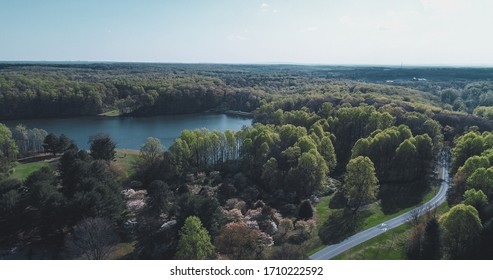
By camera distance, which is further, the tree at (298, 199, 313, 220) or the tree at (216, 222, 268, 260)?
the tree at (298, 199, 313, 220)

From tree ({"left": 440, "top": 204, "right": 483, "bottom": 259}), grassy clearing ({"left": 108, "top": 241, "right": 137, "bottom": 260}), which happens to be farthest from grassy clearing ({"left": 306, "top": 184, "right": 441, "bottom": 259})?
grassy clearing ({"left": 108, "top": 241, "right": 137, "bottom": 260})

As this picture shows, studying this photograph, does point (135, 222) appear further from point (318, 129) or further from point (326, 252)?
point (318, 129)

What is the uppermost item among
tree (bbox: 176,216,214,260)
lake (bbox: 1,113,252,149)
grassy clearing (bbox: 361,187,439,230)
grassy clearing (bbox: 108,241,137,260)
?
tree (bbox: 176,216,214,260)

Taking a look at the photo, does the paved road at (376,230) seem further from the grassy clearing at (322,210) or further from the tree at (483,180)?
the grassy clearing at (322,210)

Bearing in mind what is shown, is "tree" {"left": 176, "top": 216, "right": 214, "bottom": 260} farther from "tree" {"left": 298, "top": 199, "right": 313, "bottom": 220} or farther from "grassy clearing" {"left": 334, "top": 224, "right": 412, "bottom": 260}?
"tree" {"left": 298, "top": 199, "right": 313, "bottom": 220}

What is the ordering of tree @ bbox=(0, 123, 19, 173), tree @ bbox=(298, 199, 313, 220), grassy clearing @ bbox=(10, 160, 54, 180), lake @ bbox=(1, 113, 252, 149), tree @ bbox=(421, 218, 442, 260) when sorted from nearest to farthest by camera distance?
1. tree @ bbox=(421, 218, 442, 260)
2. tree @ bbox=(298, 199, 313, 220)
3. grassy clearing @ bbox=(10, 160, 54, 180)
4. tree @ bbox=(0, 123, 19, 173)
5. lake @ bbox=(1, 113, 252, 149)

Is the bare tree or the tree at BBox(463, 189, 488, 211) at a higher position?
the tree at BBox(463, 189, 488, 211)

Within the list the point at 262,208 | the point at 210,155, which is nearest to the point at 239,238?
the point at 262,208

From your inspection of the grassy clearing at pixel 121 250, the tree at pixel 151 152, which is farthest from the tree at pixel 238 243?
the tree at pixel 151 152
